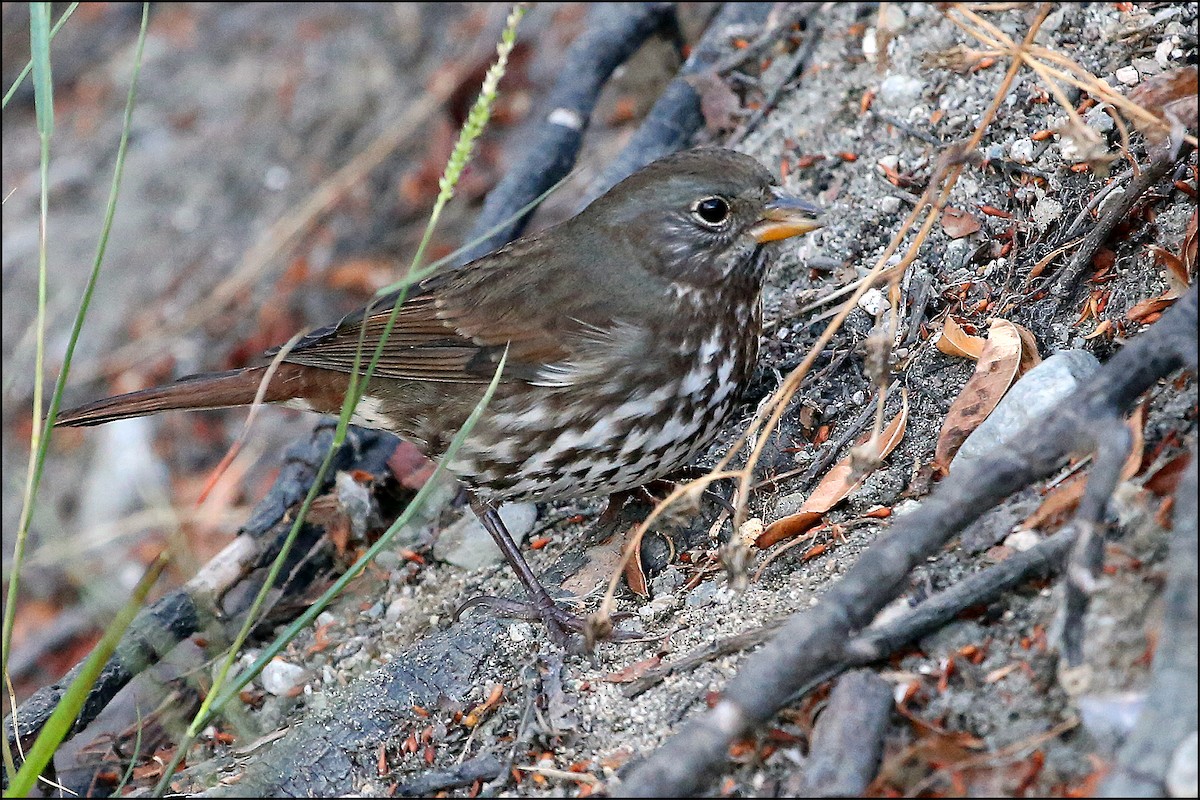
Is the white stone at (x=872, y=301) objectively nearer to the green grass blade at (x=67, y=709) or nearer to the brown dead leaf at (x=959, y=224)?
the brown dead leaf at (x=959, y=224)

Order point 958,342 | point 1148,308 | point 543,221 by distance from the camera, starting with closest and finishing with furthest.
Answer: point 1148,308
point 958,342
point 543,221

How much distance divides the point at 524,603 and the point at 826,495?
84 cm

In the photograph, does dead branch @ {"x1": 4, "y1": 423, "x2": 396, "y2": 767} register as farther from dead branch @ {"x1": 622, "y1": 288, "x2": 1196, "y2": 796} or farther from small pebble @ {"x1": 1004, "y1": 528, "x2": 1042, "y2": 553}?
small pebble @ {"x1": 1004, "y1": 528, "x2": 1042, "y2": 553}

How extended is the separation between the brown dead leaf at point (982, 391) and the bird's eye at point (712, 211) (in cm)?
83

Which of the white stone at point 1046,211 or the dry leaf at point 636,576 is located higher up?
the white stone at point 1046,211

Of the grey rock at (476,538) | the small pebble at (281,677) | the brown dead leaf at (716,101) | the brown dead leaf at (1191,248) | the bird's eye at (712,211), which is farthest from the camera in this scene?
the brown dead leaf at (716,101)

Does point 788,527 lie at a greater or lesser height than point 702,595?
greater

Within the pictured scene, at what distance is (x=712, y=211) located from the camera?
132 inches

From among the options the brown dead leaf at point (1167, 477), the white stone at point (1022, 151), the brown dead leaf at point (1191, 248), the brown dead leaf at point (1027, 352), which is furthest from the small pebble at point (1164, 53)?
the brown dead leaf at point (1167, 477)

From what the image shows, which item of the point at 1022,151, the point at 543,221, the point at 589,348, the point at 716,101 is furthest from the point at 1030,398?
the point at 543,221

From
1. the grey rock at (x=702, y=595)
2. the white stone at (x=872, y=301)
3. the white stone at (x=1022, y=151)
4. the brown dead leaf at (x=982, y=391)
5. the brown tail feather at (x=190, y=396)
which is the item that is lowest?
the grey rock at (x=702, y=595)

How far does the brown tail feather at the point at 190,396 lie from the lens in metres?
3.60

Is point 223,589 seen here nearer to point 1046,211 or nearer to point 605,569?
point 605,569

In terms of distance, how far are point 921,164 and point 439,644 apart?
1.98 metres
